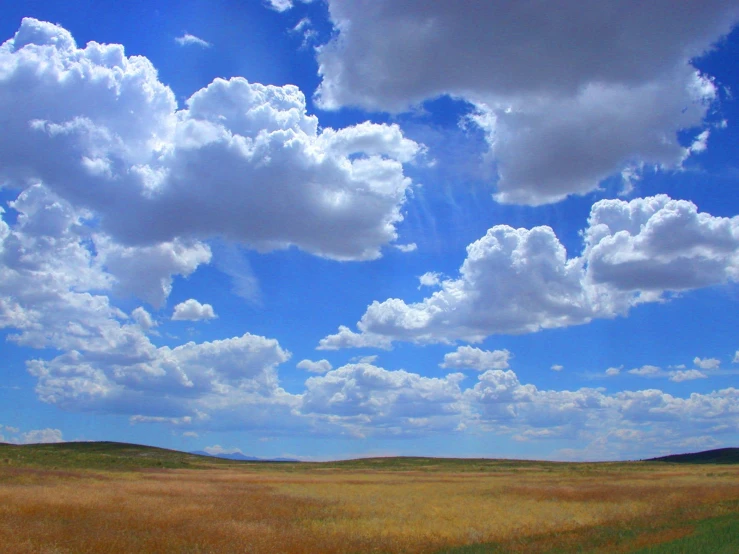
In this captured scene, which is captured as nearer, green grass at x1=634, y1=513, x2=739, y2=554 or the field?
green grass at x1=634, y1=513, x2=739, y2=554

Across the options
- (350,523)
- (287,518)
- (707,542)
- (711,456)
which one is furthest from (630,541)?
(711,456)

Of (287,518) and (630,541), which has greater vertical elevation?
(630,541)

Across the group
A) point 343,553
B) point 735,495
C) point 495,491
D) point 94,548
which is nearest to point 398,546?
point 343,553

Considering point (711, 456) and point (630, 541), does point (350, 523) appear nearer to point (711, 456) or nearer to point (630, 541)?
point (630, 541)

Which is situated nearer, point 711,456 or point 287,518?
point 287,518

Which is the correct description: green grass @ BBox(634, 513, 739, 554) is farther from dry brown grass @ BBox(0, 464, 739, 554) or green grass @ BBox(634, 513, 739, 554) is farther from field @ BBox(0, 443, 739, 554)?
dry brown grass @ BBox(0, 464, 739, 554)

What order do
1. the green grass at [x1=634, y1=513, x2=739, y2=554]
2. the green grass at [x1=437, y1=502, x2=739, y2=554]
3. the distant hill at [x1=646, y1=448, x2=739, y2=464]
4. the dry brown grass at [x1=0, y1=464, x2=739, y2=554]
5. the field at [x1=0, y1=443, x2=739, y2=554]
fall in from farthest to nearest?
the distant hill at [x1=646, y1=448, x2=739, y2=464], the dry brown grass at [x1=0, y1=464, x2=739, y2=554], the field at [x1=0, y1=443, x2=739, y2=554], the green grass at [x1=437, y1=502, x2=739, y2=554], the green grass at [x1=634, y1=513, x2=739, y2=554]

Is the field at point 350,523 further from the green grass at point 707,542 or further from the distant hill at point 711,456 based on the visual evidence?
the distant hill at point 711,456

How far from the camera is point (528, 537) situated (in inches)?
868

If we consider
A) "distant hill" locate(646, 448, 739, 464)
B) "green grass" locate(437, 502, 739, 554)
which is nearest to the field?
"green grass" locate(437, 502, 739, 554)

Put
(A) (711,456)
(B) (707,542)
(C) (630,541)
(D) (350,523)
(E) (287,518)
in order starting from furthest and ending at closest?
(A) (711,456), (E) (287,518), (D) (350,523), (C) (630,541), (B) (707,542)

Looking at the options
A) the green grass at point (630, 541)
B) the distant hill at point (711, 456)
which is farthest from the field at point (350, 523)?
the distant hill at point (711, 456)

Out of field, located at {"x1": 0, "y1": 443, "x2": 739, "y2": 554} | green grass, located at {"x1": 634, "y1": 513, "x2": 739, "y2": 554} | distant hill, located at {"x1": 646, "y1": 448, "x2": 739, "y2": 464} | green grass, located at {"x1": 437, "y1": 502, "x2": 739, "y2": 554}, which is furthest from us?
distant hill, located at {"x1": 646, "y1": 448, "x2": 739, "y2": 464}

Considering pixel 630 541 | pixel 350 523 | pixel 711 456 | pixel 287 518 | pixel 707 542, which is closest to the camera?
pixel 707 542
